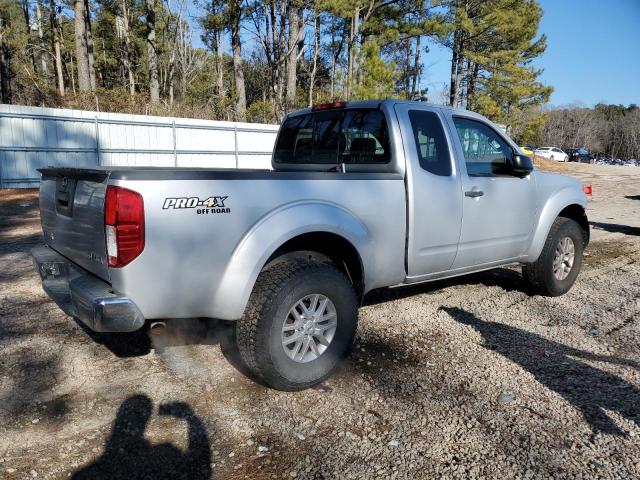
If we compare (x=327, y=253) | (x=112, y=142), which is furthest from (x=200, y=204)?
(x=112, y=142)

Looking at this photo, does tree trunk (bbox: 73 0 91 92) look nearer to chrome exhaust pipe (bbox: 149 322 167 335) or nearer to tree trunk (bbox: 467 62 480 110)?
chrome exhaust pipe (bbox: 149 322 167 335)

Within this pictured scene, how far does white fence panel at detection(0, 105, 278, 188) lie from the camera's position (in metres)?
14.0

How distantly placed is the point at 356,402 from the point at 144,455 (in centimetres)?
125

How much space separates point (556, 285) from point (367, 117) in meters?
2.77

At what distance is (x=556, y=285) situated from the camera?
201 inches

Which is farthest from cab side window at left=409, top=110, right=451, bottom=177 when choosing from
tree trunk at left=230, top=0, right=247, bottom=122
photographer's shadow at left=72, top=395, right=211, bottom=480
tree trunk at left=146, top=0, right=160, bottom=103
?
tree trunk at left=146, top=0, right=160, bottom=103

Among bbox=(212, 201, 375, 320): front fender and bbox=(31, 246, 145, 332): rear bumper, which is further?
bbox=(212, 201, 375, 320): front fender

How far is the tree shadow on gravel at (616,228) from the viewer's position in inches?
371

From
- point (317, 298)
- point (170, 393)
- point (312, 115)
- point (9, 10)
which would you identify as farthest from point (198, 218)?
point (9, 10)

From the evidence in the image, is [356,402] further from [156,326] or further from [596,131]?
[596,131]

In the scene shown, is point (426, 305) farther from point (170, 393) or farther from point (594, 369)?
point (170, 393)

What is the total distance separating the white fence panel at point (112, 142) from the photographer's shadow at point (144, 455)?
12.9 metres

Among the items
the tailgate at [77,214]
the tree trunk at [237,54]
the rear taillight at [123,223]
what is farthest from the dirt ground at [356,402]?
the tree trunk at [237,54]

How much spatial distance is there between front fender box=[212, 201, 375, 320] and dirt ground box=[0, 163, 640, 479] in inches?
26.2
